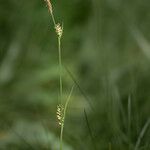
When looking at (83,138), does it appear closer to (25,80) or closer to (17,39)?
(25,80)

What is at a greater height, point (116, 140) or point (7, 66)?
point (7, 66)

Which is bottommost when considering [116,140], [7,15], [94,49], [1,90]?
[116,140]

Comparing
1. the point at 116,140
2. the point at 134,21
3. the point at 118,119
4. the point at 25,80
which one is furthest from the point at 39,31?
the point at 116,140

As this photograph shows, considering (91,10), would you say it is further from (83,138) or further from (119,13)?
(83,138)

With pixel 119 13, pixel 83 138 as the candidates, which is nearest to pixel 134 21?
pixel 119 13

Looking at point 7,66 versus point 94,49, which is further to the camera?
point 94,49

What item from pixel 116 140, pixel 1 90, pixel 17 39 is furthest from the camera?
pixel 17 39

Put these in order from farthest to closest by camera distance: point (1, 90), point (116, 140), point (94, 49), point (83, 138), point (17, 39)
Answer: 1. point (94, 49)
2. point (17, 39)
3. point (1, 90)
4. point (83, 138)
5. point (116, 140)
